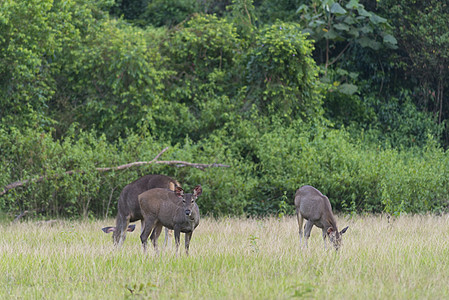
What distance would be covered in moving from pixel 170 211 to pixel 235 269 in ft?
7.47

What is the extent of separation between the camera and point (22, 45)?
17.4 metres

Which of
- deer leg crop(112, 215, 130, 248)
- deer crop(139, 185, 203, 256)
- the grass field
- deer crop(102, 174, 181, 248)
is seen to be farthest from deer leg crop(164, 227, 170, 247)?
deer leg crop(112, 215, 130, 248)

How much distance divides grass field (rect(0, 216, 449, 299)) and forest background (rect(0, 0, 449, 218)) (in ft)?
13.7

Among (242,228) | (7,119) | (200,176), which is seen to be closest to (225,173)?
(200,176)

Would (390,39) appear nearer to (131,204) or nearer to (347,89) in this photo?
(347,89)

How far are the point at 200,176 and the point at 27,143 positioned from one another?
13.8 feet

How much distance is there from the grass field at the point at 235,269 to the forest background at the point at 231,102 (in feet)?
13.7

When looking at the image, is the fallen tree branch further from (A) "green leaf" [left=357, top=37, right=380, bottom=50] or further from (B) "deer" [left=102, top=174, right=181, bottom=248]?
(A) "green leaf" [left=357, top=37, right=380, bottom=50]

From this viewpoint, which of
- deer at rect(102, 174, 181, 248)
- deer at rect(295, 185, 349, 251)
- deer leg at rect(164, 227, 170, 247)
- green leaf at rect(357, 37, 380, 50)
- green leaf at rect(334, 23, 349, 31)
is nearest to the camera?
deer at rect(295, 185, 349, 251)

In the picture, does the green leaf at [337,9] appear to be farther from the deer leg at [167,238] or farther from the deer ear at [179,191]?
the deer ear at [179,191]

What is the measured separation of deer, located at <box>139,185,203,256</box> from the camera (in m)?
9.76

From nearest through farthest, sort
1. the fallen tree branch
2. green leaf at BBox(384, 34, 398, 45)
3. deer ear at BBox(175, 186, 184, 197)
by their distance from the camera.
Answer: deer ear at BBox(175, 186, 184, 197)
the fallen tree branch
green leaf at BBox(384, 34, 398, 45)

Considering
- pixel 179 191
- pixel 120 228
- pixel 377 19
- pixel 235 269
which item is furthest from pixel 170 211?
pixel 377 19

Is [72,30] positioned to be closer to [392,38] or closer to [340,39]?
[340,39]
